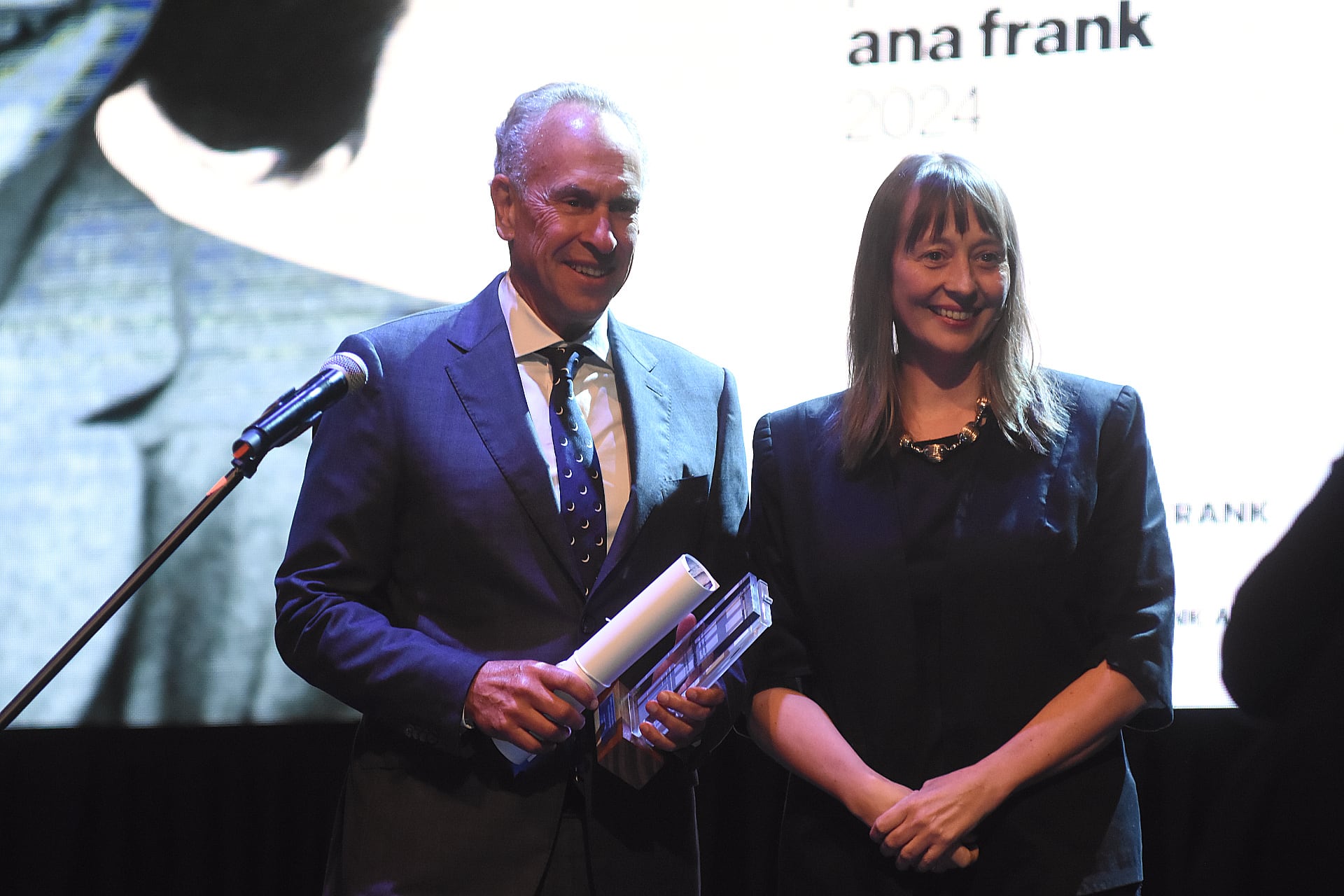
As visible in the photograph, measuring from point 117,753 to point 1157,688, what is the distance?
93.0 inches

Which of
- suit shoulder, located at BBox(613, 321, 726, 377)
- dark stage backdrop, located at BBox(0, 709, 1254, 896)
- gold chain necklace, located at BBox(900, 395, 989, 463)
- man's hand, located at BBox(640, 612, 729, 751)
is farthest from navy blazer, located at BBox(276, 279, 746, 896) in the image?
dark stage backdrop, located at BBox(0, 709, 1254, 896)

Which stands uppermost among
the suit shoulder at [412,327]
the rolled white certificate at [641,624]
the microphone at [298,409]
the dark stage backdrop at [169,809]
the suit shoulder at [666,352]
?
the suit shoulder at [412,327]

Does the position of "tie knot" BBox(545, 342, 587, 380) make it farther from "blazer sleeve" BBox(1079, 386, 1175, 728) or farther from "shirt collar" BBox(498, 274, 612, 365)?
"blazer sleeve" BBox(1079, 386, 1175, 728)

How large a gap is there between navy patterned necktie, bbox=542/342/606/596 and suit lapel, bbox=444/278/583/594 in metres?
0.03

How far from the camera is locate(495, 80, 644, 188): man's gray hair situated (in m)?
1.96

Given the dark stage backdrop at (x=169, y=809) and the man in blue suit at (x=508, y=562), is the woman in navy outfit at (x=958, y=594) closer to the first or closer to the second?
the man in blue suit at (x=508, y=562)

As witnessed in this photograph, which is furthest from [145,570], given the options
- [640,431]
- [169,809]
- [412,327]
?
[169,809]

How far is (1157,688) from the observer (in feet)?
5.80

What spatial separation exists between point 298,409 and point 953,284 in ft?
3.16

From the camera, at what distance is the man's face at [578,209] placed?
1912 millimetres

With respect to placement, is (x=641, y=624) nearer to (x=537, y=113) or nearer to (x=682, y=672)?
(x=682, y=672)

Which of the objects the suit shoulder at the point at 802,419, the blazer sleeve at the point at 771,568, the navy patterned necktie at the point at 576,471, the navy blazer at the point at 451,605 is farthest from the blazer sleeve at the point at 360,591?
the suit shoulder at the point at 802,419

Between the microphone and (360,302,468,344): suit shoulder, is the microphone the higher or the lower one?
the lower one

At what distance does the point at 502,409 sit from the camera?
1.85 m
